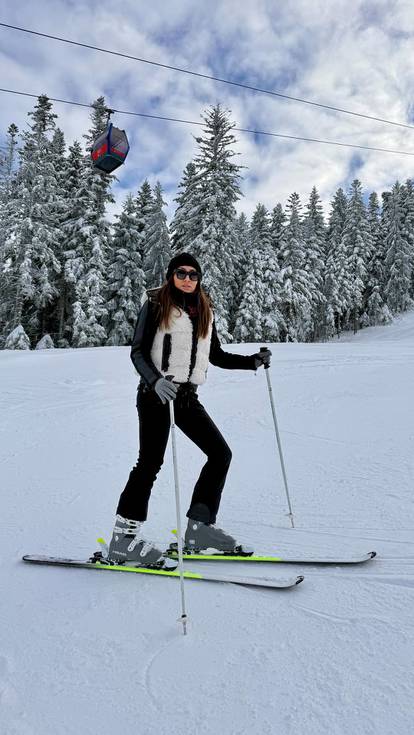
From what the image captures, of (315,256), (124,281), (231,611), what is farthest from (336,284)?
(231,611)

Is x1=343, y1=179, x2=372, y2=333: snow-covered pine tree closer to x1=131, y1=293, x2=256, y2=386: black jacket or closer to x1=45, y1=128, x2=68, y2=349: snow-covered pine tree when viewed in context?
x1=45, y1=128, x2=68, y2=349: snow-covered pine tree

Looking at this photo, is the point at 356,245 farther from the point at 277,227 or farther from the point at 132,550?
the point at 132,550

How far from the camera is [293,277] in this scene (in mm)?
38781

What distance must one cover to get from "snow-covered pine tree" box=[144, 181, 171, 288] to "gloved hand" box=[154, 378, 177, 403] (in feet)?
109

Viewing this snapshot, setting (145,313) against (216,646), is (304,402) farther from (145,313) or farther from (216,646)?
(216,646)

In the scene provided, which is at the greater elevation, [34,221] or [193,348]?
[34,221]

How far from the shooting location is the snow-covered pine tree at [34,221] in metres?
27.0

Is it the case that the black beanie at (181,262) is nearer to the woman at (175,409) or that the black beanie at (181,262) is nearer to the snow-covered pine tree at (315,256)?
the woman at (175,409)

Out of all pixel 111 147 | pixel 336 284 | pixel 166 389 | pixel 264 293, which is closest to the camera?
pixel 166 389

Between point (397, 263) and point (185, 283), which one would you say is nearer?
point (185, 283)

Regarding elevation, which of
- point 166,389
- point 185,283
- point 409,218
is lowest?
point 166,389

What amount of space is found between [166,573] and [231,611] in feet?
2.09

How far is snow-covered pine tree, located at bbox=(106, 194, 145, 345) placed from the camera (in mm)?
31188

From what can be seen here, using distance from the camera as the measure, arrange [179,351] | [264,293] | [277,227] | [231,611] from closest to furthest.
Result: [231,611] → [179,351] → [264,293] → [277,227]
